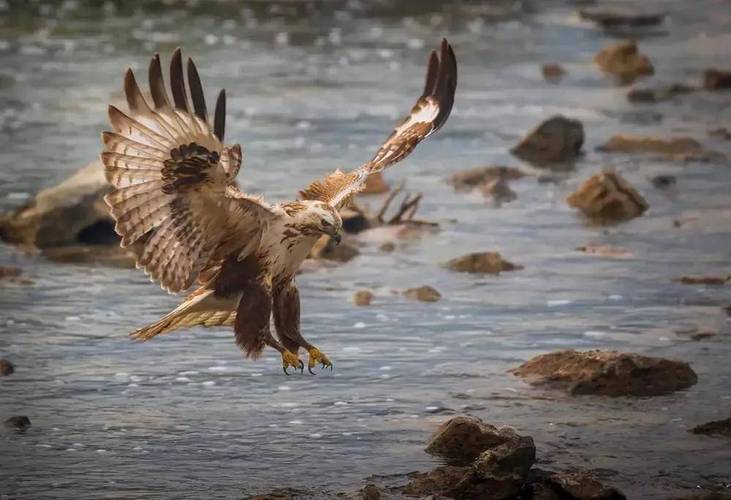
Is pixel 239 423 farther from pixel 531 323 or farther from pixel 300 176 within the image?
pixel 300 176

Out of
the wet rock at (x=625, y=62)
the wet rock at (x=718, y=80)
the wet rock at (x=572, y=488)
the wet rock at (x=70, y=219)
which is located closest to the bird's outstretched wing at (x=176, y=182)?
the wet rock at (x=572, y=488)

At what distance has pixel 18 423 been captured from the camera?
517 inches

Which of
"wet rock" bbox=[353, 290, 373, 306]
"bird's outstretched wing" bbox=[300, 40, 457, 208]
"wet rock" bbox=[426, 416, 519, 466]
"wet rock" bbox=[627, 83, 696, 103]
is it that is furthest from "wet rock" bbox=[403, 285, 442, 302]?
"wet rock" bbox=[627, 83, 696, 103]

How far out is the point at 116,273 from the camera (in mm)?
17875

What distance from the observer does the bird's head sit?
40.2 ft

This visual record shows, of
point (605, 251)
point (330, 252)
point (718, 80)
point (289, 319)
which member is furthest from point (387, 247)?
point (718, 80)

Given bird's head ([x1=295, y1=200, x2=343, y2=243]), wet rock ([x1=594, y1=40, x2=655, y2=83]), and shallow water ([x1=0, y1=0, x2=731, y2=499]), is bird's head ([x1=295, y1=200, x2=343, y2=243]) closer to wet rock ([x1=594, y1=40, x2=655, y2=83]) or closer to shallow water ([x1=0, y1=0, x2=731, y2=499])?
shallow water ([x1=0, y1=0, x2=731, y2=499])

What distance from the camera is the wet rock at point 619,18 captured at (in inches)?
1426

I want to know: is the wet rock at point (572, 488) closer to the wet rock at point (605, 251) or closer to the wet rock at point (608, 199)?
the wet rock at point (605, 251)

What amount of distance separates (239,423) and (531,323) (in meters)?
3.54

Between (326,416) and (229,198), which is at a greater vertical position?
(229,198)

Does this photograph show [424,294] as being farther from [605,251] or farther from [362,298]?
[605,251]

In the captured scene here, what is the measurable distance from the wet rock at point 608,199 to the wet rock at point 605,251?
1235 millimetres

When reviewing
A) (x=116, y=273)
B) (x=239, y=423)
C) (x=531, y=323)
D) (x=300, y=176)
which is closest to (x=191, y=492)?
(x=239, y=423)
